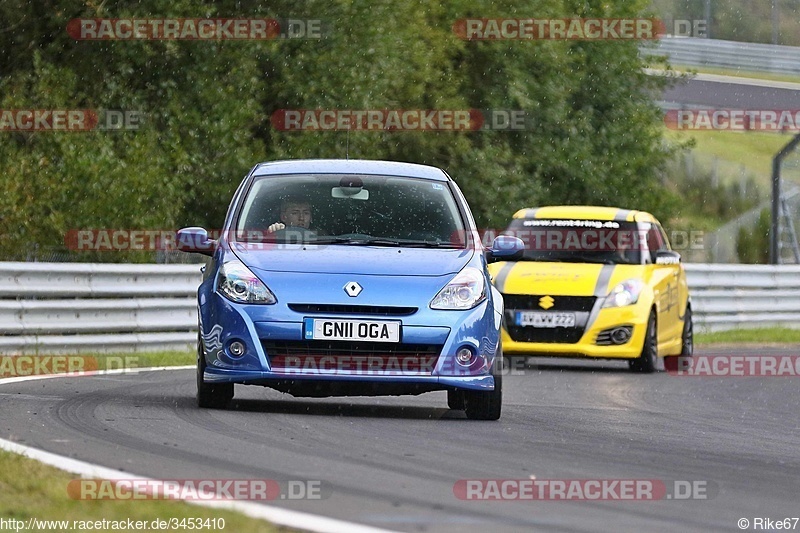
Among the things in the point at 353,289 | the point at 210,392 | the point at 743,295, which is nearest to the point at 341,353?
the point at 353,289

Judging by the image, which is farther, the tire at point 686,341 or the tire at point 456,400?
the tire at point 686,341

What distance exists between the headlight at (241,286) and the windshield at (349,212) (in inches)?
22.3

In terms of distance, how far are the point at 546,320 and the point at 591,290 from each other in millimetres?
514

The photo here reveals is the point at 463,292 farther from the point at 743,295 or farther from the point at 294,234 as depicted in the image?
the point at 743,295

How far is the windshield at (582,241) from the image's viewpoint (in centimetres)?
1775

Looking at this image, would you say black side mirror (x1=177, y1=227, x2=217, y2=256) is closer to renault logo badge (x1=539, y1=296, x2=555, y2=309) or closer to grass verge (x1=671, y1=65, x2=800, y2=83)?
renault logo badge (x1=539, y1=296, x2=555, y2=309)

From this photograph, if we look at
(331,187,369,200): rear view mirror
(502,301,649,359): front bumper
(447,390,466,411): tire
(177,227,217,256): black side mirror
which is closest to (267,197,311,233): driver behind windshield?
(331,187,369,200): rear view mirror

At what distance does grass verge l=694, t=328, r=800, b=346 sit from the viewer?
950 inches

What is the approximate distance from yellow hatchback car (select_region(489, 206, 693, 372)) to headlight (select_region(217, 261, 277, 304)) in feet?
22.0

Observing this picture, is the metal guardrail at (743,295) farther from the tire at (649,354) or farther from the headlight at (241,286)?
the headlight at (241,286)

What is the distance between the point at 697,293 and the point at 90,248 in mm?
8617

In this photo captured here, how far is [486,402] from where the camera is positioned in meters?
10.7

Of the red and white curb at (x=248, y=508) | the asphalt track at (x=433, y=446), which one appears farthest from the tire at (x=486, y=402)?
the red and white curb at (x=248, y=508)

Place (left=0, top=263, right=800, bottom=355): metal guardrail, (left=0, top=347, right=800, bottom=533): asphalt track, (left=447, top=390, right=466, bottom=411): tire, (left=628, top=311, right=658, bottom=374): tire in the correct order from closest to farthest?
1. (left=0, top=347, right=800, bottom=533): asphalt track
2. (left=447, top=390, right=466, bottom=411): tire
3. (left=0, top=263, right=800, bottom=355): metal guardrail
4. (left=628, top=311, right=658, bottom=374): tire
